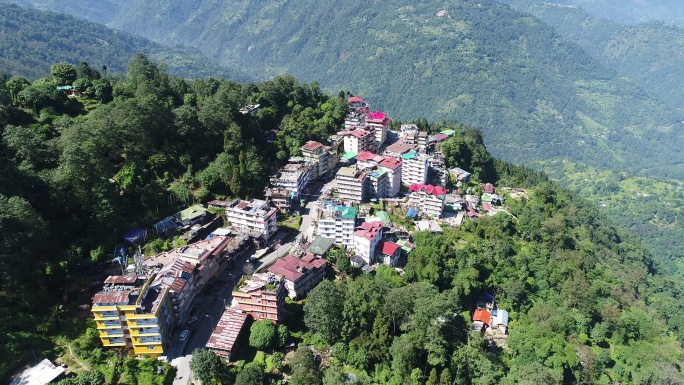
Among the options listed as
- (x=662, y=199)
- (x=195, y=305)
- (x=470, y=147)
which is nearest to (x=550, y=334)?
(x=195, y=305)

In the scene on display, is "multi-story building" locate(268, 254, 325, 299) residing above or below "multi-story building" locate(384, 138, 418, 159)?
below

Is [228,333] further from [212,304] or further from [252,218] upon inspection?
[252,218]

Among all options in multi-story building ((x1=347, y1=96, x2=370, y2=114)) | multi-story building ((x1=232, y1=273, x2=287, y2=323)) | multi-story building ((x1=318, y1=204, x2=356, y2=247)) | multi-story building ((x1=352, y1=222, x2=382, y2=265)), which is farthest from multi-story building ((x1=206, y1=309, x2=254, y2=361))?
multi-story building ((x1=347, y1=96, x2=370, y2=114))

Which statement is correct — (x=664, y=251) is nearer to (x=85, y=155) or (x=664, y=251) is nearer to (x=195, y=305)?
(x=195, y=305)

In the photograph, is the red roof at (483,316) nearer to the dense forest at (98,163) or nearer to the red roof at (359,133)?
the dense forest at (98,163)

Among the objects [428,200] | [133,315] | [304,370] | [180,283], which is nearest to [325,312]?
[304,370]

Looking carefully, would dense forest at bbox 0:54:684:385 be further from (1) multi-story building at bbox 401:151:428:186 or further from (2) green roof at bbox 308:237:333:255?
(1) multi-story building at bbox 401:151:428:186

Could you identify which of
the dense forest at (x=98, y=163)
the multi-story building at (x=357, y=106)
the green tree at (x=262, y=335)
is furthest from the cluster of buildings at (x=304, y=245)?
the multi-story building at (x=357, y=106)
